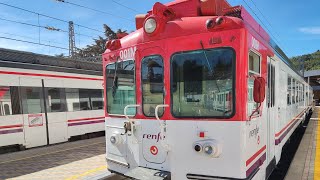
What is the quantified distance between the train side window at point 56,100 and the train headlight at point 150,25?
294 inches

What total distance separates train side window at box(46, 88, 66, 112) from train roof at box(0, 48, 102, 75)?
797 millimetres

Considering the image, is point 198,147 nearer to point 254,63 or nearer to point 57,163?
point 254,63

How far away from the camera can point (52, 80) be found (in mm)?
10727

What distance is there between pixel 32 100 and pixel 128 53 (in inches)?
262

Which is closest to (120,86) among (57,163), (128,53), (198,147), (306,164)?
(128,53)

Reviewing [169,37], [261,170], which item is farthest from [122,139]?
[261,170]

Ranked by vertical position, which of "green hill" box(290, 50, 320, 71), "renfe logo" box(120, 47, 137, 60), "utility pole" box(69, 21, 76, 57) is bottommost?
"renfe logo" box(120, 47, 137, 60)

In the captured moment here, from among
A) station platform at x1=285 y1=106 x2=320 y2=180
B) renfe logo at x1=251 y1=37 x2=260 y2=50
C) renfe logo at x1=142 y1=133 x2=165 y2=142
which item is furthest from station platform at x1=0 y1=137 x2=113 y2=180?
station platform at x1=285 y1=106 x2=320 y2=180

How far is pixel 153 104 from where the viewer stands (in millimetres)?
4211

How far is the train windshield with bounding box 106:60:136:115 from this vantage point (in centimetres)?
452

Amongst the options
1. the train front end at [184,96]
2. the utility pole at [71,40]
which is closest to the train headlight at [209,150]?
A: the train front end at [184,96]

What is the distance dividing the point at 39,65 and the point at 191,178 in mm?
8278

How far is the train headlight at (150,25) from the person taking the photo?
407cm

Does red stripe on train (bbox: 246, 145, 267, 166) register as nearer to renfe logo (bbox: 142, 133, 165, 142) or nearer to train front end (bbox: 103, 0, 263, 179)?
train front end (bbox: 103, 0, 263, 179)
